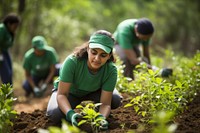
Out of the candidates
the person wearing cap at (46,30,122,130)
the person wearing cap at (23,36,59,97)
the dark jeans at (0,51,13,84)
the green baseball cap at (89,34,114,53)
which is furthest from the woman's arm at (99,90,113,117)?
the person wearing cap at (23,36,59,97)

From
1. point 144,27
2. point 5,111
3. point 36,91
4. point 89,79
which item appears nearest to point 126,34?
point 144,27

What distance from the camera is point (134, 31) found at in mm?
5797

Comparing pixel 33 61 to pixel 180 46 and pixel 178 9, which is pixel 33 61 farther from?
pixel 180 46

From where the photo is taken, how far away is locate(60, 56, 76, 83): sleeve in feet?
11.3

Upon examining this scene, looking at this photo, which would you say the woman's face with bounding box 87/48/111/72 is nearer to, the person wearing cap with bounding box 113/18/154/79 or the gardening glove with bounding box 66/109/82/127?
the gardening glove with bounding box 66/109/82/127

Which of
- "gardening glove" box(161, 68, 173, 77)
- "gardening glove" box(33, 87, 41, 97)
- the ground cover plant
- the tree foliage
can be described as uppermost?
the tree foliage

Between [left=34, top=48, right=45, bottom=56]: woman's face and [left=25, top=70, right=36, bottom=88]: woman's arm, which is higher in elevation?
[left=34, top=48, right=45, bottom=56]: woman's face

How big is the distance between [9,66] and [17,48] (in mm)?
5090

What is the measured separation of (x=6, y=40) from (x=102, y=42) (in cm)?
312

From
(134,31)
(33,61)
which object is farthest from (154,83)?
(33,61)

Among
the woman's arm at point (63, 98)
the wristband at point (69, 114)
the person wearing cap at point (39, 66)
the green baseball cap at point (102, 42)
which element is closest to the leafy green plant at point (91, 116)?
the wristband at point (69, 114)

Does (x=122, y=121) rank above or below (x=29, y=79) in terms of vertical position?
below

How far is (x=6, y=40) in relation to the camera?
6012 millimetres

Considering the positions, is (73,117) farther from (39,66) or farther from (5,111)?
(39,66)
